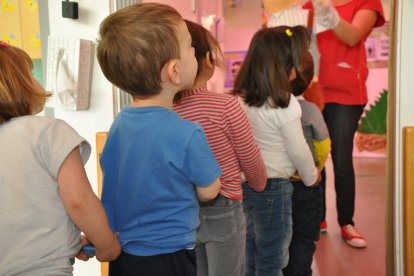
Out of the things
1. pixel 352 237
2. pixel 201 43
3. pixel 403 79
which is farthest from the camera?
pixel 352 237

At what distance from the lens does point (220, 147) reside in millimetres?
1293

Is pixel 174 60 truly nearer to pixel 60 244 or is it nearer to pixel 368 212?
pixel 60 244

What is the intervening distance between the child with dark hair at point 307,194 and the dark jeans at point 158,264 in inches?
31.4

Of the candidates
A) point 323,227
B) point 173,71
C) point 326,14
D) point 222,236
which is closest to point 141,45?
point 173,71

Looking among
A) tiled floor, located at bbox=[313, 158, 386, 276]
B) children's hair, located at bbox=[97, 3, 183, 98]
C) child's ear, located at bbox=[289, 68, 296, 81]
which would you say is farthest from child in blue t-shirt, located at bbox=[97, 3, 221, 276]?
tiled floor, located at bbox=[313, 158, 386, 276]

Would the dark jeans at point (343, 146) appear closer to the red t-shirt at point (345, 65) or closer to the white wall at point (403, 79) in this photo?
the red t-shirt at point (345, 65)

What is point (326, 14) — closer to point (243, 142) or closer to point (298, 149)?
point (298, 149)

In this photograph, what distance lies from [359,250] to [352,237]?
9cm

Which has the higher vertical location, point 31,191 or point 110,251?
point 31,191

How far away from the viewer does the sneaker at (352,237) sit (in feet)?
7.70

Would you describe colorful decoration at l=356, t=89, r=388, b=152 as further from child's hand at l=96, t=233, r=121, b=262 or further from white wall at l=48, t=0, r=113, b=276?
child's hand at l=96, t=233, r=121, b=262

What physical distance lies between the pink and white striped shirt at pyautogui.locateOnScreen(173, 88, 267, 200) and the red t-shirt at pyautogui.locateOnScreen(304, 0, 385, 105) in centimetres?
114

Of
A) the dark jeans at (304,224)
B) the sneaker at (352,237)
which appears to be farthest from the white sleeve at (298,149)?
the sneaker at (352,237)

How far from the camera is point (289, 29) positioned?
5.18 ft
